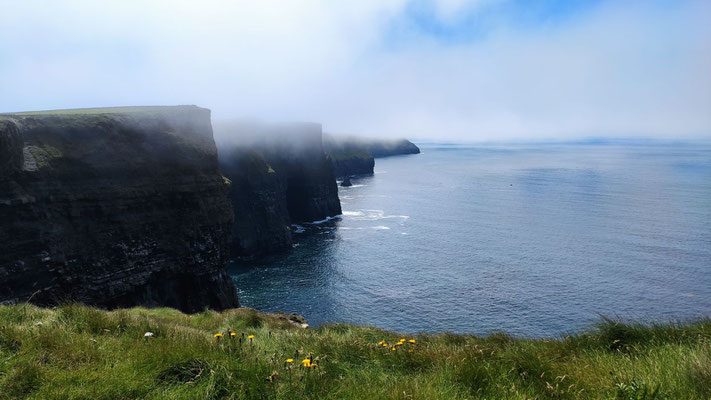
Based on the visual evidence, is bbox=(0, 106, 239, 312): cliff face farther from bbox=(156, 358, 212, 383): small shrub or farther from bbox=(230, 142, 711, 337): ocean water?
bbox=(156, 358, 212, 383): small shrub

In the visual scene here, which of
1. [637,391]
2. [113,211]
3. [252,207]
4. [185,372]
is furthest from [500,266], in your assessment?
[185,372]

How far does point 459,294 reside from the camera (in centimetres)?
5469

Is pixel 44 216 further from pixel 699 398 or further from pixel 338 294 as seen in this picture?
pixel 699 398

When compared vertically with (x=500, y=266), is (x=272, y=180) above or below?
above

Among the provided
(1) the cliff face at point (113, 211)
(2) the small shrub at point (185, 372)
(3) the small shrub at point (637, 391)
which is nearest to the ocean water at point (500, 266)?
(1) the cliff face at point (113, 211)

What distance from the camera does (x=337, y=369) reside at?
6.71 meters

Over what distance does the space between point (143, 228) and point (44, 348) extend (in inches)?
1452

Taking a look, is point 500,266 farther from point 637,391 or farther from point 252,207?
point 637,391

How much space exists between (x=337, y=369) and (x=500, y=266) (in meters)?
64.2

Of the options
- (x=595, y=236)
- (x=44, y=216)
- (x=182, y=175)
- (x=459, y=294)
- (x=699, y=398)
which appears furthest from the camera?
(x=595, y=236)

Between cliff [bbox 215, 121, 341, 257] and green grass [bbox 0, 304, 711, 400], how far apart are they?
73.7 m

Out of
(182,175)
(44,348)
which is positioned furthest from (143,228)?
(44,348)

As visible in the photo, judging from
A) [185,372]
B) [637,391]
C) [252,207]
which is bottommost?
[252,207]

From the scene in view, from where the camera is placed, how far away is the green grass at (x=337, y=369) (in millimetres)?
5320
